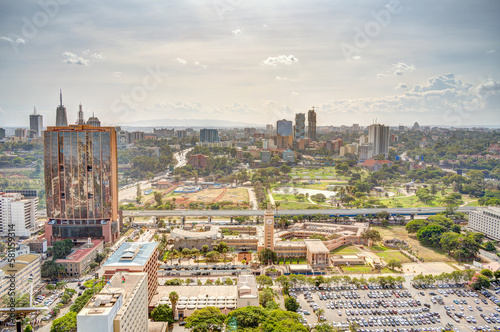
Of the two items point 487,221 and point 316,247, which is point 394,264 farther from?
point 487,221

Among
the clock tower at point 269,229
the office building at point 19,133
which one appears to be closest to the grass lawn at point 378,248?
the clock tower at point 269,229

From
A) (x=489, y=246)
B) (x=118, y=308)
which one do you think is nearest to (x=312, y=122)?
(x=489, y=246)

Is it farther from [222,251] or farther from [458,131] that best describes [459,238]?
[458,131]

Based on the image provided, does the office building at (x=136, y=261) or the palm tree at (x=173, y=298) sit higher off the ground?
the office building at (x=136, y=261)

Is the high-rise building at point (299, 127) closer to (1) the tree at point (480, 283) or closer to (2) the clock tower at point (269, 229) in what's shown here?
(2) the clock tower at point (269, 229)

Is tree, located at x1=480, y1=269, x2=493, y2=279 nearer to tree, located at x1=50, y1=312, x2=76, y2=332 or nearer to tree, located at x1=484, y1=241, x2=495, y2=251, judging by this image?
tree, located at x1=484, y1=241, x2=495, y2=251

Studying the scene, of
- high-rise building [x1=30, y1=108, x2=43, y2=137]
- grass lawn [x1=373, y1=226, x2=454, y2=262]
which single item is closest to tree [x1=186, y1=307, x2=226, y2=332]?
grass lawn [x1=373, y1=226, x2=454, y2=262]
